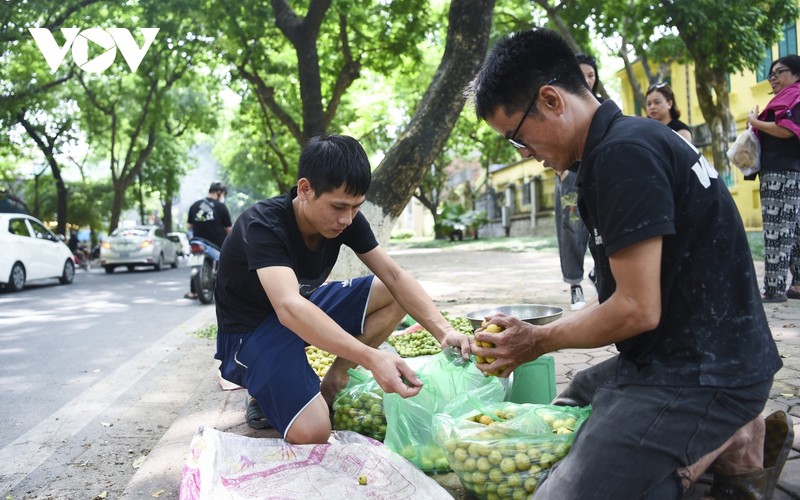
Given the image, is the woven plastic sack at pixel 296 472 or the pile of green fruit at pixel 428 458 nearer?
the woven plastic sack at pixel 296 472

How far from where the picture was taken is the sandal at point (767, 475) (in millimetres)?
2141

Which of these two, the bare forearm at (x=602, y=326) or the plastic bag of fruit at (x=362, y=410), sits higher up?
the bare forearm at (x=602, y=326)

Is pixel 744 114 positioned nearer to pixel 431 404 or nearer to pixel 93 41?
pixel 93 41

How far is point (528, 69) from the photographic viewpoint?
2.08m

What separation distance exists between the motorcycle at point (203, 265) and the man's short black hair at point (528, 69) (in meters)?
7.50

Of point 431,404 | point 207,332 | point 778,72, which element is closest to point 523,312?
point 431,404

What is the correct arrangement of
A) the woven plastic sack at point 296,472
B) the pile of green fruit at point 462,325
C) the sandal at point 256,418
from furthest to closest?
the pile of green fruit at point 462,325 < the sandal at point 256,418 < the woven plastic sack at point 296,472

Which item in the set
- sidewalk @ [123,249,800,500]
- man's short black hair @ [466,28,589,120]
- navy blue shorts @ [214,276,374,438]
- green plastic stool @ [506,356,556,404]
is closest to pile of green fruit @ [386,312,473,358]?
sidewalk @ [123,249,800,500]

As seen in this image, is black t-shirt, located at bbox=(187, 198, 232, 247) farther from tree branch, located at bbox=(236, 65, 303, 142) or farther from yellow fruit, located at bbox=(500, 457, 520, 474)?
yellow fruit, located at bbox=(500, 457, 520, 474)

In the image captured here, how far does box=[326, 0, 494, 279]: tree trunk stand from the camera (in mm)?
7098

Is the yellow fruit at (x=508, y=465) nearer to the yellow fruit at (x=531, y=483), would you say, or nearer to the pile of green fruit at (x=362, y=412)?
the yellow fruit at (x=531, y=483)

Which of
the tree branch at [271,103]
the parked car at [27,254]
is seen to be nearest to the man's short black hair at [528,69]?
the parked car at [27,254]

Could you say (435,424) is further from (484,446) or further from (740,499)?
(740,499)

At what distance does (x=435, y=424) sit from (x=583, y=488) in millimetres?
793
